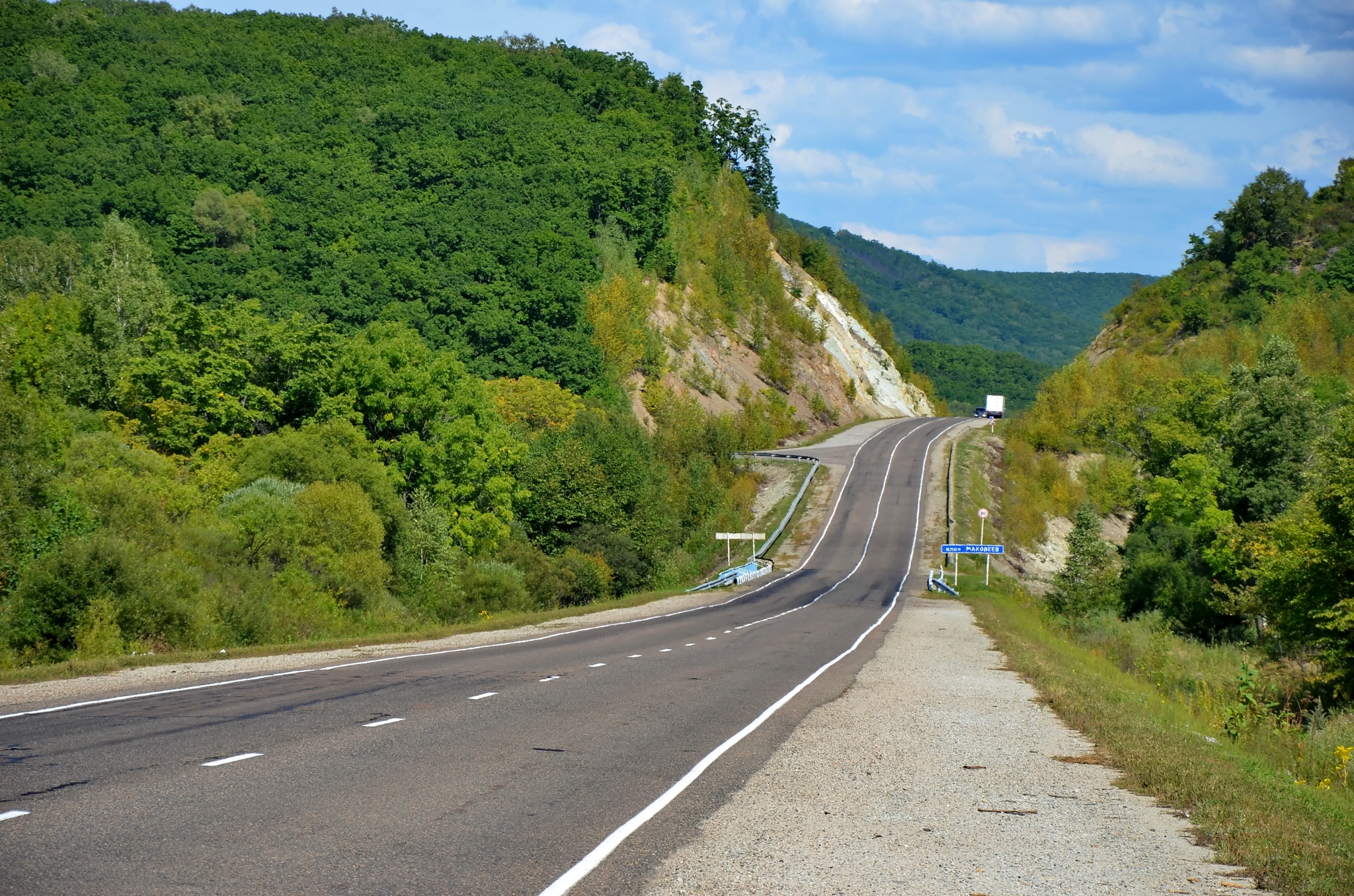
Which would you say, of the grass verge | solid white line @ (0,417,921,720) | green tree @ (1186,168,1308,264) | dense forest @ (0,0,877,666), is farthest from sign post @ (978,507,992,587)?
green tree @ (1186,168,1308,264)

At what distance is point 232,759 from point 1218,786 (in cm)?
897

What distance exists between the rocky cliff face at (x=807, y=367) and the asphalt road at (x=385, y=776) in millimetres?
74705

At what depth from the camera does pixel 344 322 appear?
86.8 m

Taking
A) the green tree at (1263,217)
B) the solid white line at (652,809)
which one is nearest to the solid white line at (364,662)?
the solid white line at (652,809)

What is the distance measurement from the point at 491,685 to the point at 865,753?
6221 millimetres

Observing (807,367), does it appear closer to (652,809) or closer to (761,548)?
(761,548)

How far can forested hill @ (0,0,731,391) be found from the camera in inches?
3489

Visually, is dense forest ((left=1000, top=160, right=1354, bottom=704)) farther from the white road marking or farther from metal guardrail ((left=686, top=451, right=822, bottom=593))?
the white road marking

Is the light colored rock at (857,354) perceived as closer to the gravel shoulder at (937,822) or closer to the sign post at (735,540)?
the sign post at (735,540)

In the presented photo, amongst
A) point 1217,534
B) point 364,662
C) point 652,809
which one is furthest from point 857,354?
point 652,809

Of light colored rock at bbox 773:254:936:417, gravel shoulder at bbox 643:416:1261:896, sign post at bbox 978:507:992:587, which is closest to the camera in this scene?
gravel shoulder at bbox 643:416:1261:896

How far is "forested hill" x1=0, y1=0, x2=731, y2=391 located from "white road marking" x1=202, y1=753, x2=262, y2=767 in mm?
72683

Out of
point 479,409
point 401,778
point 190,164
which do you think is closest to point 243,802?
point 401,778

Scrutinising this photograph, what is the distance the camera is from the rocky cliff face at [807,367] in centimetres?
9948
